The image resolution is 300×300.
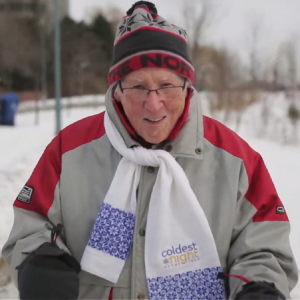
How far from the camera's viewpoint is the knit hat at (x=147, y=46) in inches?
63.2

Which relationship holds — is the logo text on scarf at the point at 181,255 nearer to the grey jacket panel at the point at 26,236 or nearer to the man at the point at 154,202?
the man at the point at 154,202

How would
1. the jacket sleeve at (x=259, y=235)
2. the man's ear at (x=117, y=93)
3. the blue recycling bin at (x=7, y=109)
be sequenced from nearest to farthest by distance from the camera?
the jacket sleeve at (x=259, y=235), the man's ear at (x=117, y=93), the blue recycling bin at (x=7, y=109)

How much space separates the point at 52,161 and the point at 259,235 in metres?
0.81

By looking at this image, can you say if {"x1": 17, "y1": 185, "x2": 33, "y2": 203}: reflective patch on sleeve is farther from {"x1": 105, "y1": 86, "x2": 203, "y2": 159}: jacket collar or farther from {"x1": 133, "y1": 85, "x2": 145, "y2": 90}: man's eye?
{"x1": 133, "y1": 85, "x2": 145, "y2": 90}: man's eye

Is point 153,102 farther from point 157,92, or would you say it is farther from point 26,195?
point 26,195

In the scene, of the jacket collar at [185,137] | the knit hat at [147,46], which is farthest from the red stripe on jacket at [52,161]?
the knit hat at [147,46]

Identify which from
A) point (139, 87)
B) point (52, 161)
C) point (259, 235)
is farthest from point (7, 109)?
point (259, 235)

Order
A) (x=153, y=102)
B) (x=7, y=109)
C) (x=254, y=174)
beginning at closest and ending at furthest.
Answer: (x=153, y=102), (x=254, y=174), (x=7, y=109)

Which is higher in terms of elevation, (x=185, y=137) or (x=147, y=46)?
(x=147, y=46)

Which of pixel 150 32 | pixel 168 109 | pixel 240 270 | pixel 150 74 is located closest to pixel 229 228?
pixel 240 270

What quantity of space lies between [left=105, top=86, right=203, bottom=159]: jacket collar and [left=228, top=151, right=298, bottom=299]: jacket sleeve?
19 cm

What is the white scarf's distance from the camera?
1639 millimetres

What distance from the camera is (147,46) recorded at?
161cm

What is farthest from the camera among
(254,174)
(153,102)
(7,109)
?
(7,109)
